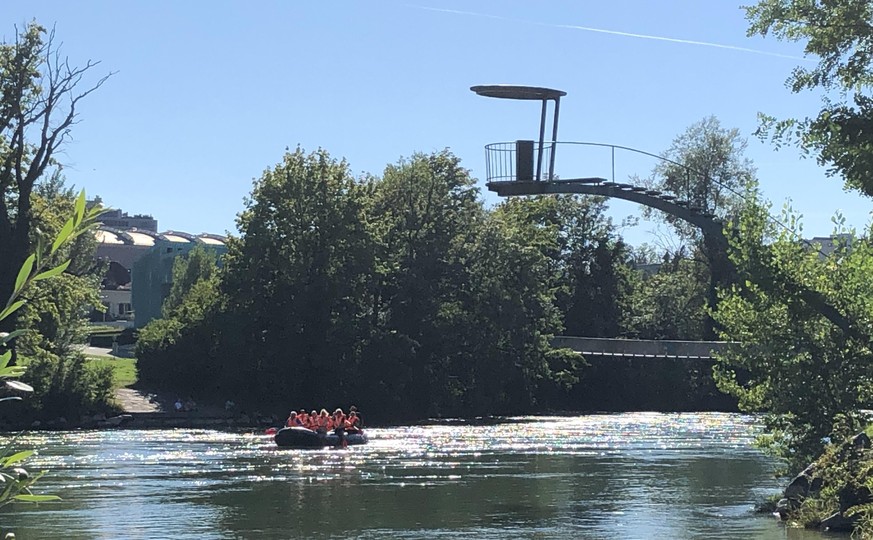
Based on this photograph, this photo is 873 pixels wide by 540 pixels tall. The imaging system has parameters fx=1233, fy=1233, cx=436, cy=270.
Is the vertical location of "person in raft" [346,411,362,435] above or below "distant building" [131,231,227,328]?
below

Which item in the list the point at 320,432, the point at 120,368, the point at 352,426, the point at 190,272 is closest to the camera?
the point at 320,432

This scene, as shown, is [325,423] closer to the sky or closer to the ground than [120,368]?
closer to the ground

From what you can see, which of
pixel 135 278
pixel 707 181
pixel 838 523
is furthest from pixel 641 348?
pixel 135 278

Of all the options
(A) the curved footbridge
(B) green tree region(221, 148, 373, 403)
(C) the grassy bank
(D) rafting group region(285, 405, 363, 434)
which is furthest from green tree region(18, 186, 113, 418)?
(A) the curved footbridge

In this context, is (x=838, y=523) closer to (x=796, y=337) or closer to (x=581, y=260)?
(x=796, y=337)

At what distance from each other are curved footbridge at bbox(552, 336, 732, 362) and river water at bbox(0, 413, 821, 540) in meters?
20.9

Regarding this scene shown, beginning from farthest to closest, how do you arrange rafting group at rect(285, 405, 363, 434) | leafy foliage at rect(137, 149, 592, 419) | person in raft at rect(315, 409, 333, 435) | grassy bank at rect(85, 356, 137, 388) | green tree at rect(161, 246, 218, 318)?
green tree at rect(161, 246, 218, 318), leafy foliage at rect(137, 149, 592, 419), grassy bank at rect(85, 356, 137, 388), rafting group at rect(285, 405, 363, 434), person in raft at rect(315, 409, 333, 435)

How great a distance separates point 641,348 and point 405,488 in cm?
4085

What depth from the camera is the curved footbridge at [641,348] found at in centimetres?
6494

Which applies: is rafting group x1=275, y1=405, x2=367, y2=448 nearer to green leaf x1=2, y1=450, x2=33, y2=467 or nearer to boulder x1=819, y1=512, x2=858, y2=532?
boulder x1=819, y1=512, x2=858, y2=532

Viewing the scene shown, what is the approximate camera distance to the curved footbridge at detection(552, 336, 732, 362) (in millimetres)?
64938

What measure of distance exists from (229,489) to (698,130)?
54983mm

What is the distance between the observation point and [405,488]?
2778cm

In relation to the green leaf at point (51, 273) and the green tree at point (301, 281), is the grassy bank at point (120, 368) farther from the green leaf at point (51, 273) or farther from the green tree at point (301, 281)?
the green leaf at point (51, 273)
